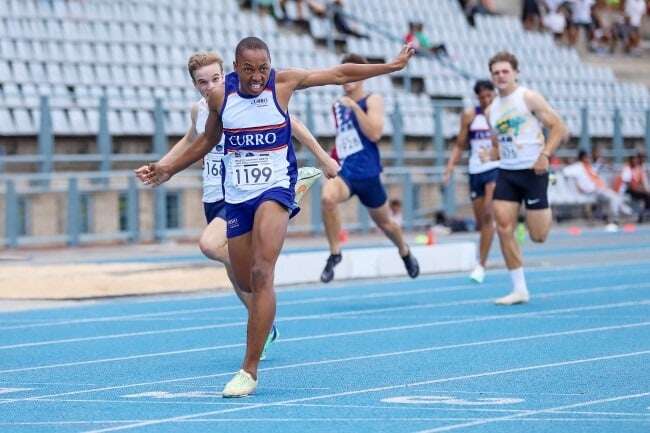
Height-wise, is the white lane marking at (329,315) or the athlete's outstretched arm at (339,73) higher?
the athlete's outstretched arm at (339,73)

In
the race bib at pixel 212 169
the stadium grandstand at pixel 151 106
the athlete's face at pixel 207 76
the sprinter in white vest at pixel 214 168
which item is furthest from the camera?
the stadium grandstand at pixel 151 106

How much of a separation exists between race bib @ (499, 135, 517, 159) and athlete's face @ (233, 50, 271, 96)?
5.49 metres

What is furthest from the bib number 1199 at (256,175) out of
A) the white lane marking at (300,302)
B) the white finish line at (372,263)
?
the white finish line at (372,263)

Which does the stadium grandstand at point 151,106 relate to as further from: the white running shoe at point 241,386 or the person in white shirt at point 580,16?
the white running shoe at point 241,386

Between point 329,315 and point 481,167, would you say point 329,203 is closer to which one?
point 329,315

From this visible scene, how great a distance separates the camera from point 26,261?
19609 mm

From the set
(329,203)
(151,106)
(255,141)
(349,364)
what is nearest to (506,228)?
(329,203)

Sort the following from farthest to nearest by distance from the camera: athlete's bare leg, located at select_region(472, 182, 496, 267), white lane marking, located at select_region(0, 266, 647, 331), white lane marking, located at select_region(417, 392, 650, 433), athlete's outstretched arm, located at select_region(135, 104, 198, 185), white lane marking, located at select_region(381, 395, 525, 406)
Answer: athlete's bare leg, located at select_region(472, 182, 496, 267), white lane marking, located at select_region(0, 266, 647, 331), athlete's outstretched arm, located at select_region(135, 104, 198, 185), white lane marking, located at select_region(381, 395, 525, 406), white lane marking, located at select_region(417, 392, 650, 433)

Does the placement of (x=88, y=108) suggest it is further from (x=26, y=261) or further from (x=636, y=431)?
(x=636, y=431)

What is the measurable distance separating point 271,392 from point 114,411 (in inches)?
39.7

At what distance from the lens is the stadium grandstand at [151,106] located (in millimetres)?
22500

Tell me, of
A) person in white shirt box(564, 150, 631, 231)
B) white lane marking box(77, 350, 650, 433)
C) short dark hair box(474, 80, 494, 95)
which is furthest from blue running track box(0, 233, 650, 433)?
person in white shirt box(564, 150, 631, 231)

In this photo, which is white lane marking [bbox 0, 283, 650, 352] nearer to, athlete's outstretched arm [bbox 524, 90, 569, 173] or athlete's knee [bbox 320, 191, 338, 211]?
athlete's knee [bbox 320, 191, 338, 211]

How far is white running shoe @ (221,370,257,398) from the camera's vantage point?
7750 mm
